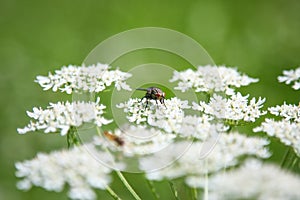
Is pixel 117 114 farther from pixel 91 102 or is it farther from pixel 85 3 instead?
pixel 85 3

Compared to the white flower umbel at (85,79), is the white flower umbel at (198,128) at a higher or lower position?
lower

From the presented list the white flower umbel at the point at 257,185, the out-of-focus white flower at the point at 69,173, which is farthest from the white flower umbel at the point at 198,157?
the out-of-focus white flower at the point at 69,173

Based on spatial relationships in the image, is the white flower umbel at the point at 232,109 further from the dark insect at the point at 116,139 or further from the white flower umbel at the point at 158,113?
the dark insect at the point at 116,139

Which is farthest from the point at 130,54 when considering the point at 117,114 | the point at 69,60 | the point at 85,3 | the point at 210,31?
the point at 117,114

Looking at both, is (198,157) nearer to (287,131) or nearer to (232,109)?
(287,131)

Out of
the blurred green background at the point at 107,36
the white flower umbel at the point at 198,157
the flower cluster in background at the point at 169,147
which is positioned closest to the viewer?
the flower cluster in background at the point at 169,147

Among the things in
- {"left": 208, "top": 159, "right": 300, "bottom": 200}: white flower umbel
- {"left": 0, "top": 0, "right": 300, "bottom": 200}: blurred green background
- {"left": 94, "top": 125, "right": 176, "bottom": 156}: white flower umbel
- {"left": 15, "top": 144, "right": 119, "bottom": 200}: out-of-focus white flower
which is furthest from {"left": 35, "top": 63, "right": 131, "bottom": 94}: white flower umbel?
{"left": 0, "top": 0, "right": 300, "bottom": 200}: blurred green background
